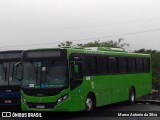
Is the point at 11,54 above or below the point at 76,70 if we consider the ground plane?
above

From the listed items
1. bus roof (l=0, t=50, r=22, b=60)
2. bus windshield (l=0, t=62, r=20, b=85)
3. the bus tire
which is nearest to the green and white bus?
bus windshield (l=0, t=62, r=20, b=85)

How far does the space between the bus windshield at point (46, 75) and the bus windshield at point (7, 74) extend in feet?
6.69

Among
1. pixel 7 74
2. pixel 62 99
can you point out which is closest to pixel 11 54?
pixel 7 74

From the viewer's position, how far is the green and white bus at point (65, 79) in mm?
15766

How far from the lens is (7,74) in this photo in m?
18.5

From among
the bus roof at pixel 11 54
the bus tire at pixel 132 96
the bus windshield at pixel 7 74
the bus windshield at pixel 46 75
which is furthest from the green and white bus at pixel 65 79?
the bus tire at pixel 132 96

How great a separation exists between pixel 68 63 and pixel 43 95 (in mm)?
1512

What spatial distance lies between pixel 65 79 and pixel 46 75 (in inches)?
28.8

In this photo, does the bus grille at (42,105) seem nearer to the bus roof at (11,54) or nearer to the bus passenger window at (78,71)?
the bus passenger window at (78,71)

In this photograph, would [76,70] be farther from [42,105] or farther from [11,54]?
[11,54]

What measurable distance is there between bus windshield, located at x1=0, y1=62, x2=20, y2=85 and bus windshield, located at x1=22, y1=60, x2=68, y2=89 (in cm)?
204

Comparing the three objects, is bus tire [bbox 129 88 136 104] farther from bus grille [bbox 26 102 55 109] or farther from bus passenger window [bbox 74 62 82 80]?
bus grille [bbox 26 102 55 109]

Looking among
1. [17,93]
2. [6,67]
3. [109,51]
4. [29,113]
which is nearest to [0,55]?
[6,67]

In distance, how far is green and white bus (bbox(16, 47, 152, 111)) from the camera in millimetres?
15766
